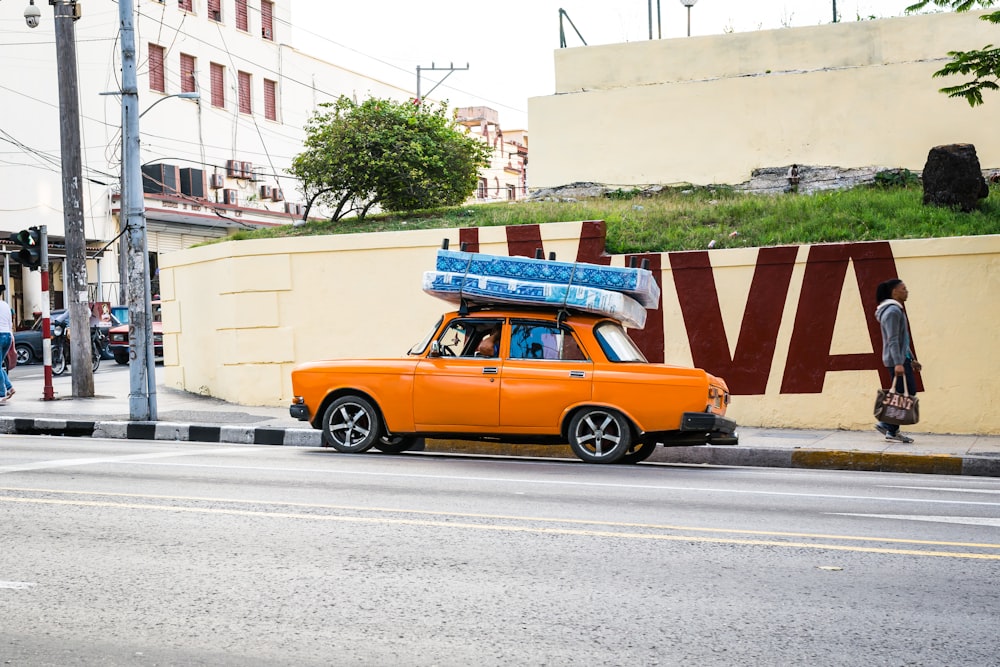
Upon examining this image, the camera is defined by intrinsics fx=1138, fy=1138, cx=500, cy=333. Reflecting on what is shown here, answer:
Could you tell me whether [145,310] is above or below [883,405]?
above

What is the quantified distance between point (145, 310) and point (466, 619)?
1122cm

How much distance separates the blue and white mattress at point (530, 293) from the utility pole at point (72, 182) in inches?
343

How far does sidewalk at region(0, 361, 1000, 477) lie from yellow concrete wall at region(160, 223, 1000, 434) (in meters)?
0.44

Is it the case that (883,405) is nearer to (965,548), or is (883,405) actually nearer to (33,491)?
(965,548)

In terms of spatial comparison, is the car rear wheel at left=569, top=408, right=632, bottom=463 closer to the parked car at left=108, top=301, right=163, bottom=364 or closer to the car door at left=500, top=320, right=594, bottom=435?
the car door at left=500, top=320, right=594, bottom=435

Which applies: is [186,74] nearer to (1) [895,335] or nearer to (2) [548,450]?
(2) [548,450]

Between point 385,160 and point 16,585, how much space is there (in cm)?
1668

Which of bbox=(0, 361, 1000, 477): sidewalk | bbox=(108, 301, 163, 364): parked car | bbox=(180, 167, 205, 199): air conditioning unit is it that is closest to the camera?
bbox=(0, 361, 1000, 477): sidewalk

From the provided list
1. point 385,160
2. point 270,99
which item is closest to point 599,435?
point 385,160

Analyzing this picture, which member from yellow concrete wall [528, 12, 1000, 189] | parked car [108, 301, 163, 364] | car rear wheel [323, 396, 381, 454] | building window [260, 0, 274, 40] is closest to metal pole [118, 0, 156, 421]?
car rear wheel [323, 396, 381, 454]

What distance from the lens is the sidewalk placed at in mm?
12047

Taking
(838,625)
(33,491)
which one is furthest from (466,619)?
(33,491)

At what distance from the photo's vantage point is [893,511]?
8391mm

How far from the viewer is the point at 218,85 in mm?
46688
